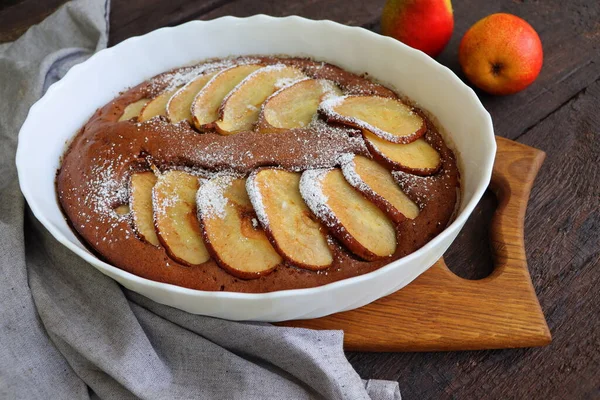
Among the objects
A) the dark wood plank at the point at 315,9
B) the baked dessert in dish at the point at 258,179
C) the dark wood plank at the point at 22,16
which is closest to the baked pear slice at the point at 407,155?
the baked dessert in dish at the point at 258,179

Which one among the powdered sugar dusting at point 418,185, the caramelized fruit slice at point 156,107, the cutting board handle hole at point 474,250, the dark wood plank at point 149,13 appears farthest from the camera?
the dark wood plank at point 149,13

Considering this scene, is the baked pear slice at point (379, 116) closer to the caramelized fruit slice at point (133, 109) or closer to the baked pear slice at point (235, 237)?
the baked pear slice at point (235, 237)

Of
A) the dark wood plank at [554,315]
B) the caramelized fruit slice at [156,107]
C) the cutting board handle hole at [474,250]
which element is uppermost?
the caramelized fruit slice at [156,107]

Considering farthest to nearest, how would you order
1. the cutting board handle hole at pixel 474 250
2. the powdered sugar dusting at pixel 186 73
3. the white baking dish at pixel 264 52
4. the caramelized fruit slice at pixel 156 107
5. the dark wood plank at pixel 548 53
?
the dark wood plank at pixel 548 53
the powdered sugar dusting at pixel 186 73
the caramelized fruit slice at pixel 156 107
the cutting board handle hole at pixel 474 250
the white baking dish at pixel 264 52

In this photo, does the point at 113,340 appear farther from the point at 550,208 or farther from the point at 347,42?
the point at 550,208

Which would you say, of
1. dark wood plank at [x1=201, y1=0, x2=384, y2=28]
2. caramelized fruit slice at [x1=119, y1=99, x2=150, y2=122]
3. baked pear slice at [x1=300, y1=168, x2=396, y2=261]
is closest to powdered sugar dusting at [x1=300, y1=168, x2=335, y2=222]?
baked pear slice at [x1=300, y1=168, x2=396, y2=261]

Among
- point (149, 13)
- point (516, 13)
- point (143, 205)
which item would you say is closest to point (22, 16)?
point (149, 13)

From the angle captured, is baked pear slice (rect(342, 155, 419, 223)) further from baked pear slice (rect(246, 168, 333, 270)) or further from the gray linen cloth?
the gray linen cloth
